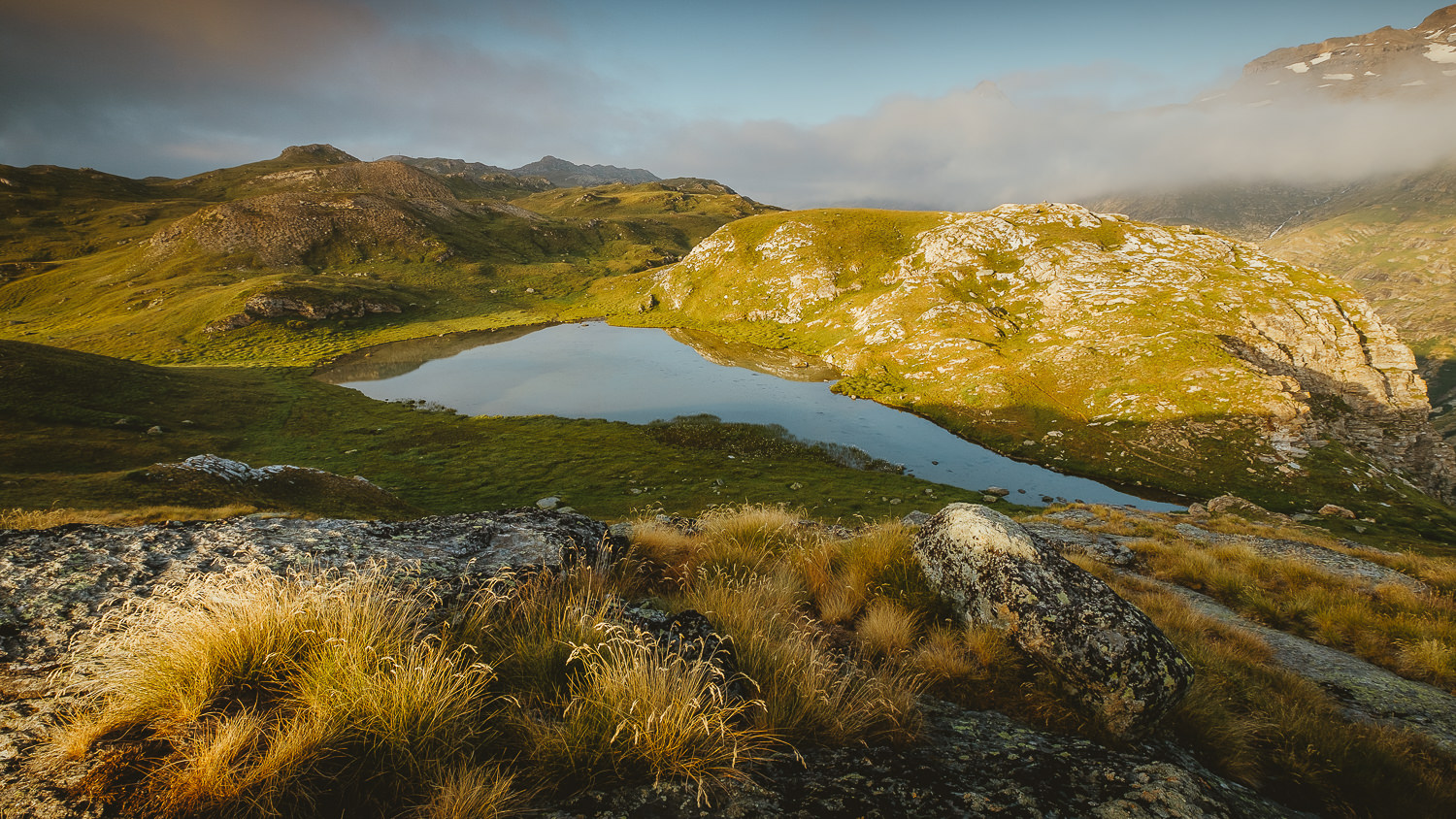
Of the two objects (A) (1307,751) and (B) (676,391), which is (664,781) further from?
(B) (676,391)

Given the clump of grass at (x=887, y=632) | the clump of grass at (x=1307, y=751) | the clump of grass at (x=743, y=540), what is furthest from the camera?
the clump of grass at (x=743, y=540)

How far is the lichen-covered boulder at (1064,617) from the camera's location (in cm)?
496

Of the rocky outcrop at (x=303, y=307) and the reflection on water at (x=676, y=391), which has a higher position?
the rocky outcrop at (x=303, y=307)

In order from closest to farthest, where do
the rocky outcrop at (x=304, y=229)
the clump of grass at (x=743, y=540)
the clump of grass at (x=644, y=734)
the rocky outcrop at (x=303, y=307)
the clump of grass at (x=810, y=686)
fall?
1. the clump of grass at (x=644, y=734)
2. the clump of grass at (x=810, y=686)
3. the clump of grass at (x=743, y=540)
4. the rocky outcrop at (x=303, y=307)
5. the rocky outcrop at (x=304, y=229)

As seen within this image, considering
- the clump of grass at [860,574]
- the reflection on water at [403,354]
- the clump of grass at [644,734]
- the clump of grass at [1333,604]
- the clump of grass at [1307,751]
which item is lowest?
the clump of grass at [1333,604]

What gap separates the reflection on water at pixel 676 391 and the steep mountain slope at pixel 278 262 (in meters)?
16.5

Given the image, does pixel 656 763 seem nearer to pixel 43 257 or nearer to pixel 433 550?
pixel 433 550

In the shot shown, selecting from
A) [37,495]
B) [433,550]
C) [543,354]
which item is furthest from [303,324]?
[433,550]

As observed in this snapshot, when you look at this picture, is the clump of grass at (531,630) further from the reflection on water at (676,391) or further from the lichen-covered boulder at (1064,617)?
the reflection on water at (676,391)

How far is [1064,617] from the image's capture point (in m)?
5.61

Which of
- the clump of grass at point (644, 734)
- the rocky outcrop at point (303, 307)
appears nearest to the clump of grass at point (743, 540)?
the clump of grass at point (644, 734)

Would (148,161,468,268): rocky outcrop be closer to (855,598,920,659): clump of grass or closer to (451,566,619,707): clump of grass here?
(451,566,619,707): clump of grass

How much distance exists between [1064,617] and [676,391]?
160 ft

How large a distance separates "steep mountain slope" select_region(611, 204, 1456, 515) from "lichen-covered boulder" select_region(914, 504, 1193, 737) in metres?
39.1
